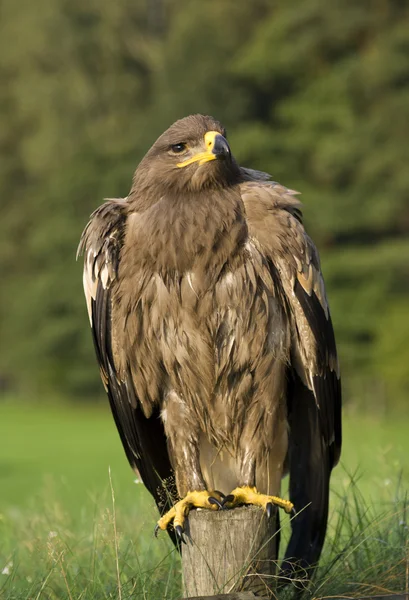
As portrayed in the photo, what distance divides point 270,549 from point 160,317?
38.5 inches

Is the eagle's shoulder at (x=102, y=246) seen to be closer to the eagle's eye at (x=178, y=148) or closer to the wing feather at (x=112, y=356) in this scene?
the wing feather at (x=112, y=356)

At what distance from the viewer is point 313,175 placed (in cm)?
2612

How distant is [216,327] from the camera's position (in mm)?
4000

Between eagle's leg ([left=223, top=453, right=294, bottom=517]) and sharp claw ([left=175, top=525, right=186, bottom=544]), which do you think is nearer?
sharp claw ([left=175, top=525, right=186, bottom=544])

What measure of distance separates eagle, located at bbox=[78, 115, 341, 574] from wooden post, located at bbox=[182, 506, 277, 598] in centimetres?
26

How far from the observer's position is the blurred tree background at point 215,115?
24062 millimetres

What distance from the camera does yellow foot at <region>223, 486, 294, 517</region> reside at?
3830 mm

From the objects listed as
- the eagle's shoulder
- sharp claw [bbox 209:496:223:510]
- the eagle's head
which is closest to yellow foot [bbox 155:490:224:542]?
sharp claw [bbox 209:496:223:510]

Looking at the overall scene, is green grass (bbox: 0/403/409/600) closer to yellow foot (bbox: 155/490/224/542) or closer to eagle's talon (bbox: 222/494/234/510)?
yellow foot (bbox: 155/490/224/542)

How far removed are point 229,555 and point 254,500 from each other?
1.39 ft

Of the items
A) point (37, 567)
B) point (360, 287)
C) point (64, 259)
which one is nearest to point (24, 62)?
point (64, 259)

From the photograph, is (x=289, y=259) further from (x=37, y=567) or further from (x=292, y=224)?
(x=37, y=567)

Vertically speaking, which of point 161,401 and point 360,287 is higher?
point 161,401

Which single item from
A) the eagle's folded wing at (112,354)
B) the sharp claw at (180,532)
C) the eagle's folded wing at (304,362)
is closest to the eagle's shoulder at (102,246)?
the eagle's folded wing at (112,354)
